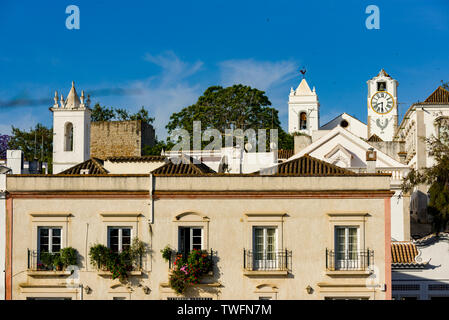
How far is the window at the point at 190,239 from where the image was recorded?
94.8 feet

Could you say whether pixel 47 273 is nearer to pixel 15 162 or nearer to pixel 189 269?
pixel 189 269

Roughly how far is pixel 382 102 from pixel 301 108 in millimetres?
21223

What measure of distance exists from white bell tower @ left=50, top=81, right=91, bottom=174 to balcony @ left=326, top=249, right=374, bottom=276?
23608 millimetres

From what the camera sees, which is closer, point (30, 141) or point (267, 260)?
point (267, 260)

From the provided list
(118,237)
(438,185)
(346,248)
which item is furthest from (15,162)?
(438,185)

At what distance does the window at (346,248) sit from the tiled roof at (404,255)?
6.91m

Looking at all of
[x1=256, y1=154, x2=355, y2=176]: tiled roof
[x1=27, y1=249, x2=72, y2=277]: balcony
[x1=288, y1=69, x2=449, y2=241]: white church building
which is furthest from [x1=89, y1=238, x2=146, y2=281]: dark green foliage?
[x1=288, y1=69, x2=449, y2=241]: white church building

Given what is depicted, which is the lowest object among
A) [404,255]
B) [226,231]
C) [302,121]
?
[404,255]

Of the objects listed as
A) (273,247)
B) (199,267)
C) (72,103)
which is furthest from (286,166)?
(72,103)

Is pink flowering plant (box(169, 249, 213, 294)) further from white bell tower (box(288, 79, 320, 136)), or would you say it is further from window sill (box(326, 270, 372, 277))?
white bell tower (box(288, 79, 320, 136))

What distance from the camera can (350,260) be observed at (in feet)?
93.6

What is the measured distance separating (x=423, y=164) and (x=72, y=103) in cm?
2515
